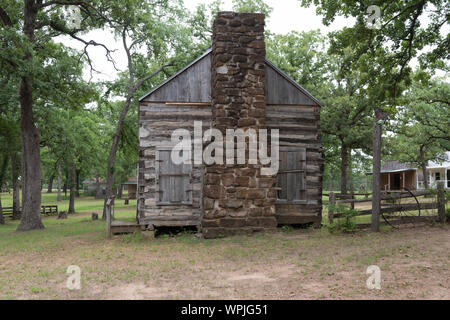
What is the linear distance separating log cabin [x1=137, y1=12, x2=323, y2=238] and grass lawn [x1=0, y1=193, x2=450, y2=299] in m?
1.06

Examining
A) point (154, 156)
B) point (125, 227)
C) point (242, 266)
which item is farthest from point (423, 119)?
point (242, 266)

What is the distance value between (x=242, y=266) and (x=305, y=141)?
20.8ft

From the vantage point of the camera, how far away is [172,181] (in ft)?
36.7

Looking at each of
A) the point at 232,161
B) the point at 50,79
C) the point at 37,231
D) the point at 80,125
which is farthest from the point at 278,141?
the point at 80,125

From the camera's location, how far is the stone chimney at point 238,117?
9570 mm

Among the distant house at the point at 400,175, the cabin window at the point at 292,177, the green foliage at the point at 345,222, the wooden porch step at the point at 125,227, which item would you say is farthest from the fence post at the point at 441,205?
the distant house at the point at 400,175

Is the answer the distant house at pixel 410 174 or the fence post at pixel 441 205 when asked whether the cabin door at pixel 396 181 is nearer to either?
the distant house at pixel 410 174

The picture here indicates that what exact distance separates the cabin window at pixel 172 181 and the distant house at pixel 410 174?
29.9 m

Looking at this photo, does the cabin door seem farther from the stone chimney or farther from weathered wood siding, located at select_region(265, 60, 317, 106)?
the stone chimney

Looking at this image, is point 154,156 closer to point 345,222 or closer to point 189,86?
point 189,86

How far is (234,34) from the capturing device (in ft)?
33.1

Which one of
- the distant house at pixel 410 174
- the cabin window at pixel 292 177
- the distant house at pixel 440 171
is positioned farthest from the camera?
the distant house at pixel 410 174

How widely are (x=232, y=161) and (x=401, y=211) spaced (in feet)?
17.5

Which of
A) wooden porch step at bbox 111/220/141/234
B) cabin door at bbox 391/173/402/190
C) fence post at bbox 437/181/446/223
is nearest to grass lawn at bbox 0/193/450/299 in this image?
fence post at bbox 437/181/446/223
